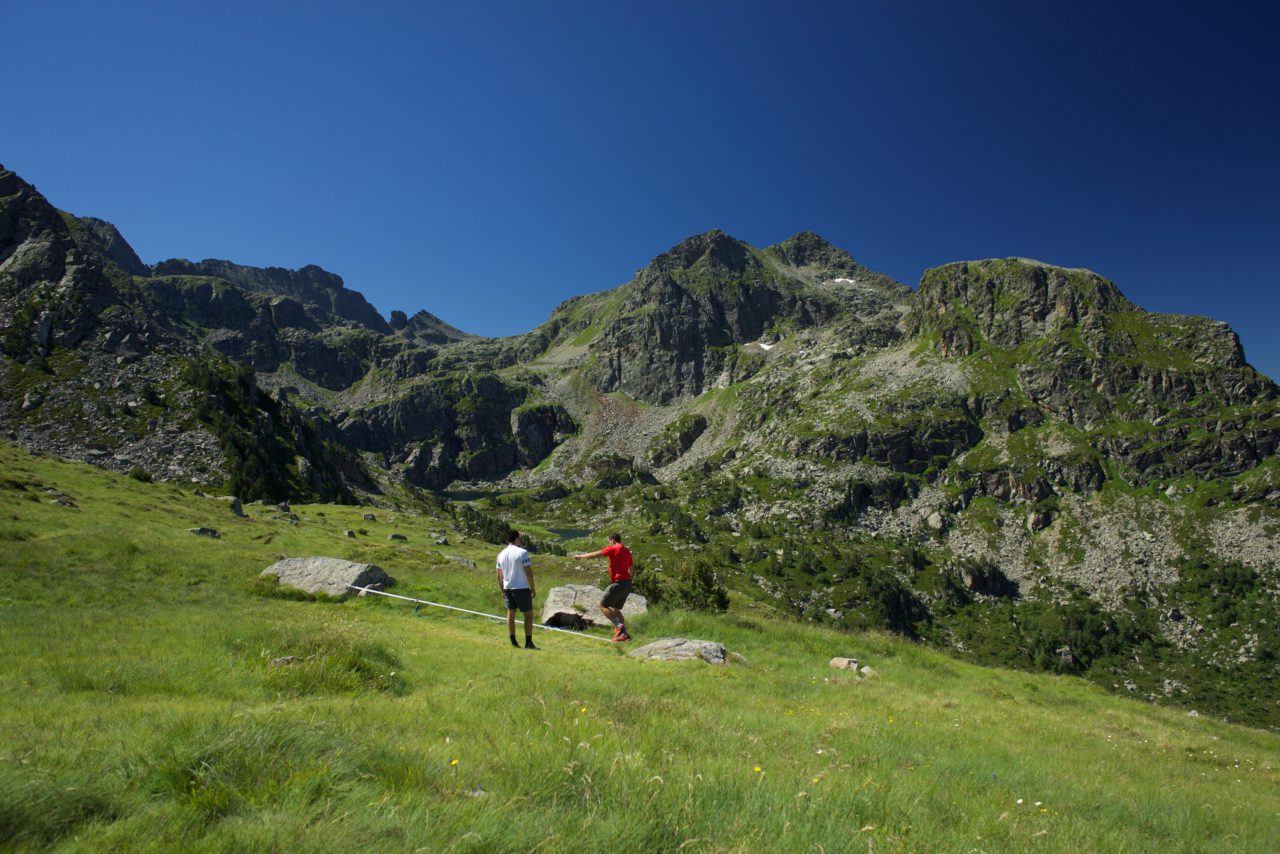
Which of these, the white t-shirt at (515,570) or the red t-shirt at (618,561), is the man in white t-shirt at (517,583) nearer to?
the white t-shirt at (515,570)

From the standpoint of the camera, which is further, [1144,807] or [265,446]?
[265,446]

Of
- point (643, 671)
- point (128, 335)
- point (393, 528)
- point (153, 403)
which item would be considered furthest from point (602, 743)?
point (128, 335)

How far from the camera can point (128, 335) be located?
387 ft

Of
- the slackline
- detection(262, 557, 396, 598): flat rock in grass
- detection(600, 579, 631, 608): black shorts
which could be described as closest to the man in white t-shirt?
detection(600, 579, 631, 608): black shorts

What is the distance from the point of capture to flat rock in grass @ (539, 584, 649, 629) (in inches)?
859

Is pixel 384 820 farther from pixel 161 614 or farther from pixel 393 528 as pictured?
pixel 393 528

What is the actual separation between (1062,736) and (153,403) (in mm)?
138448

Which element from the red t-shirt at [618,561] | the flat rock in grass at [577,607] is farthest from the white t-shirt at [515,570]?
the flat rock in grass at [577,607]

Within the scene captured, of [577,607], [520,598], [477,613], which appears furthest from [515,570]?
[577,607]

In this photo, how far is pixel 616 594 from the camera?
18.1 m

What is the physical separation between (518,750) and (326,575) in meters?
22.7

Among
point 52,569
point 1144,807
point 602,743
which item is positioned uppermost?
point 602,743

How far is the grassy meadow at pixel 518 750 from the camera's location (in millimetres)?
4039

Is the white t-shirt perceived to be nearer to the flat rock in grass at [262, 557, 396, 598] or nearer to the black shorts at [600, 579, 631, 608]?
the black shorts at [600, 579, 631, 608]
